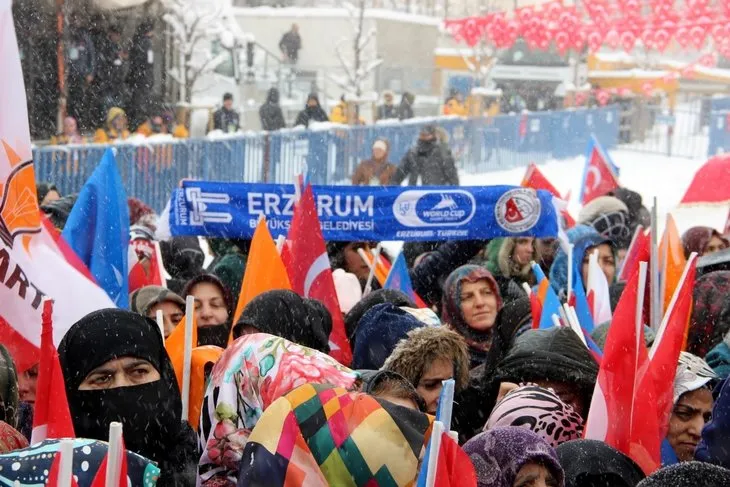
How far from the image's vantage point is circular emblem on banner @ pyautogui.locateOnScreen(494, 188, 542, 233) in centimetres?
768

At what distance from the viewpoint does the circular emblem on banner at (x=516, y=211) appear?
25.2 feet

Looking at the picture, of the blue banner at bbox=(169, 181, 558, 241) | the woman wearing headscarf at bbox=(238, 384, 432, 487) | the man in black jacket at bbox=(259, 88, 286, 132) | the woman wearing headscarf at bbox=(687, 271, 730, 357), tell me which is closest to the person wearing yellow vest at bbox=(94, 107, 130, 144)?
the man in black jacket at bbox=(259, 88, 286, 132)

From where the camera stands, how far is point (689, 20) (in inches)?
981

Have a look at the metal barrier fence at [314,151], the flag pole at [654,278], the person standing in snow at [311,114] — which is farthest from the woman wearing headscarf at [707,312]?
the person standing in snow at [311,114]

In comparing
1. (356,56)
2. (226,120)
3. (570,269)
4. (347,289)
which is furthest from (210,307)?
(356,56)

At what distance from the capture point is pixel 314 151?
815 inches

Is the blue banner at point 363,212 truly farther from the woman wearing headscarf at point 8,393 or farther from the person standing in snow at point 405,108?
the person standing in snow at point 405,108

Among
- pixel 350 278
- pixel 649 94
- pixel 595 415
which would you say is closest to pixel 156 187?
pixel 350 278

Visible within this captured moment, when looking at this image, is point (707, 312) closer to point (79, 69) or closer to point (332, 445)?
point (332, 445)

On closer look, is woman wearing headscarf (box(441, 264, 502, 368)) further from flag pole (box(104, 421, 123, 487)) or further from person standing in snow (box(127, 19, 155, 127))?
person standing in snow (box(127, 19, 155, 127))

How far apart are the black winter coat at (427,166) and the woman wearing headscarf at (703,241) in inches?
317

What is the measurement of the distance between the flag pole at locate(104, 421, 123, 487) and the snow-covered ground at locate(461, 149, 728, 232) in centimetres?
1781

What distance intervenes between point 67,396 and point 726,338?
259 cm

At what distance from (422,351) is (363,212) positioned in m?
3.30
